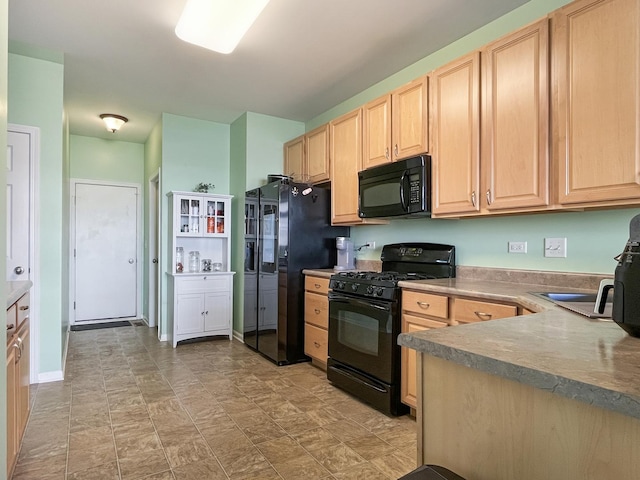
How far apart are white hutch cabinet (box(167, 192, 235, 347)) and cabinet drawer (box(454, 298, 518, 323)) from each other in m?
3.03

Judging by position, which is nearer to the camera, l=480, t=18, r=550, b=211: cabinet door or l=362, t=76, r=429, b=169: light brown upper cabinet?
l=480, t=18, r=550, b=211: cabinet door

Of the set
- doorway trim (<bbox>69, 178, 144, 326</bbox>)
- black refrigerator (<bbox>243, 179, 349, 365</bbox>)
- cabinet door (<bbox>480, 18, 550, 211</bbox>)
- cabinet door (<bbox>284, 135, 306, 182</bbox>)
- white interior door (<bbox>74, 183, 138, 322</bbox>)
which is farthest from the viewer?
white interior door (<bbox>74, 183, 138, 322</bbox>)

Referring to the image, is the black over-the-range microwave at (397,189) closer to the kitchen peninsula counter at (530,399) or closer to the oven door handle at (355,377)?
the oven door handle at (355,377)

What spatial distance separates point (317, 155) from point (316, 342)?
185 centimetres

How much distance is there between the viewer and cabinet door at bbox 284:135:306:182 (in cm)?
419

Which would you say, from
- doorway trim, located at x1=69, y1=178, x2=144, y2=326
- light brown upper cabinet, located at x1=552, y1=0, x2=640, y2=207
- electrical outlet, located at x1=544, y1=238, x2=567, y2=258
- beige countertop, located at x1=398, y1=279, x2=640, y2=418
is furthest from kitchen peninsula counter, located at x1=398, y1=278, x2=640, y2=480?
doorway trim, located at x1=69, y1=178, x2=144, y2=326

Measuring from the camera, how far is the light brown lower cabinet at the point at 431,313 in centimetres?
203

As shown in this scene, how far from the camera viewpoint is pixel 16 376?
5.93 ft

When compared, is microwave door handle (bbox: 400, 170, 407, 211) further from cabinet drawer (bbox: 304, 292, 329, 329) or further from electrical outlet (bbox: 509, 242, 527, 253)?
cabinet drawer (bbox: 304, 292, 329, 329)

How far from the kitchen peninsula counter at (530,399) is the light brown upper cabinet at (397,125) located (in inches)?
75.4

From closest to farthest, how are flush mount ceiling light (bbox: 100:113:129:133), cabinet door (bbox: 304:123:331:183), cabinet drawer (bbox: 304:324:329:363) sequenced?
cabinet drawer (bbox: 304:324:329:363) < cabinet door (bbox: 304:123:331:183) < flush mount ceiling light (bbox: 100:113:129:133)

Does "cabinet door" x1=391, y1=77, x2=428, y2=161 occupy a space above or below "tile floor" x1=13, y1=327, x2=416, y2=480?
above

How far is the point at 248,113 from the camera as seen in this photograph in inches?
174

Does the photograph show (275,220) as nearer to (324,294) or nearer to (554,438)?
(324,294)
